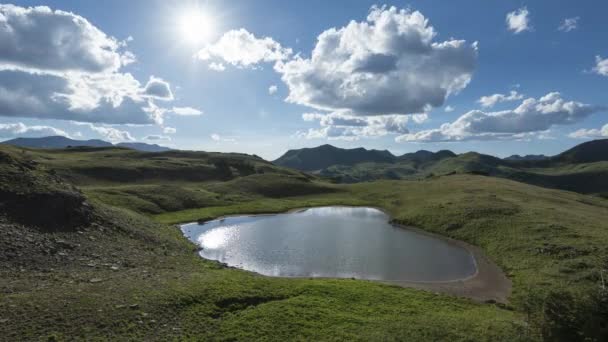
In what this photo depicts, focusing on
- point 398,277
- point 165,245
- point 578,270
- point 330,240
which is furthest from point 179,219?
point 578,270

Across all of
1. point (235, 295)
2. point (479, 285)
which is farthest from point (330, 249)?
point (235, 295)

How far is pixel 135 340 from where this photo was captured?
18.8 metres

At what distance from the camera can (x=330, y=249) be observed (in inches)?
1903

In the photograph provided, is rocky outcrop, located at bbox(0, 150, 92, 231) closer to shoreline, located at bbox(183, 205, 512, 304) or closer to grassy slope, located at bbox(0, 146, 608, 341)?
grassy slope, located at bbox(0, 146, 608, 341)

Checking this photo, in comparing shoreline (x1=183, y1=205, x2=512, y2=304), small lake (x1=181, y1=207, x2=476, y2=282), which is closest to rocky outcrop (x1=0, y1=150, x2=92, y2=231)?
small lake (x1=181, y1=207, x2=476, y2=282)

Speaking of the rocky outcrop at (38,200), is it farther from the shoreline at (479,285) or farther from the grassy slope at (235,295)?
the shoreline at (479,285)

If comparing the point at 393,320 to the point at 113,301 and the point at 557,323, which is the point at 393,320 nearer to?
the point at 557,323

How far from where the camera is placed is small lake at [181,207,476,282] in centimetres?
3925

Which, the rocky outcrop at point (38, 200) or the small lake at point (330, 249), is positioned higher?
the rocky outcrop at point (38, 200)

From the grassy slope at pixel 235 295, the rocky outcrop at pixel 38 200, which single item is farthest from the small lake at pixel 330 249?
the rocky outcrop at pixel 38 200

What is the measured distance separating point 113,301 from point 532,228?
52.2m

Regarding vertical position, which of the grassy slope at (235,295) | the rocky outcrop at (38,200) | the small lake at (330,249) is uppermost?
the rocky outcrop at (38,200)

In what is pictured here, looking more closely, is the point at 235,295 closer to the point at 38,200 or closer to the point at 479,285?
the point at 479,285

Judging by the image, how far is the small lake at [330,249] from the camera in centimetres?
3925
